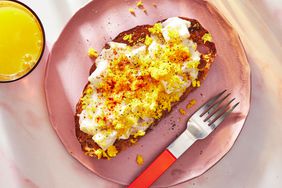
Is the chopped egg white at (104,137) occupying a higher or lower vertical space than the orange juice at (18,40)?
lower

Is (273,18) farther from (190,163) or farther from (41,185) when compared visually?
(41,185)

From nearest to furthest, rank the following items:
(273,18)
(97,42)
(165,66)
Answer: (165,66)
(97,42)
(273,18)

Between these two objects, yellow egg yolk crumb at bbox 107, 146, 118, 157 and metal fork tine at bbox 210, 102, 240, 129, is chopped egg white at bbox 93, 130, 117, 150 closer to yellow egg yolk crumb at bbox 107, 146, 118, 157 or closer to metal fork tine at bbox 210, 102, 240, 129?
yellow egg yolk crumb at bbox 107, 146, 118, 157

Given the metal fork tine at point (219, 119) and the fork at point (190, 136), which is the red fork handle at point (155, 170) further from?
the metal fork tine at point (219, 119)

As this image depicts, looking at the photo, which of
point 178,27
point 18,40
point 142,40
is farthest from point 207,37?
point 18,40

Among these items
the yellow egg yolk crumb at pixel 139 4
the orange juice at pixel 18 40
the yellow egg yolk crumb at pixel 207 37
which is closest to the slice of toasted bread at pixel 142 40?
the yellow egg yolk crumb at pixel 207 37

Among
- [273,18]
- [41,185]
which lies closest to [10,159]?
[41,185]

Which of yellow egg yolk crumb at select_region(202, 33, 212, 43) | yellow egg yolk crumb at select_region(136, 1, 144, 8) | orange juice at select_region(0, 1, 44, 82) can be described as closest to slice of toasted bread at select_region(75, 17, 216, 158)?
yellow egg yolk crumb at select_region(202, 33, 212, 43)
